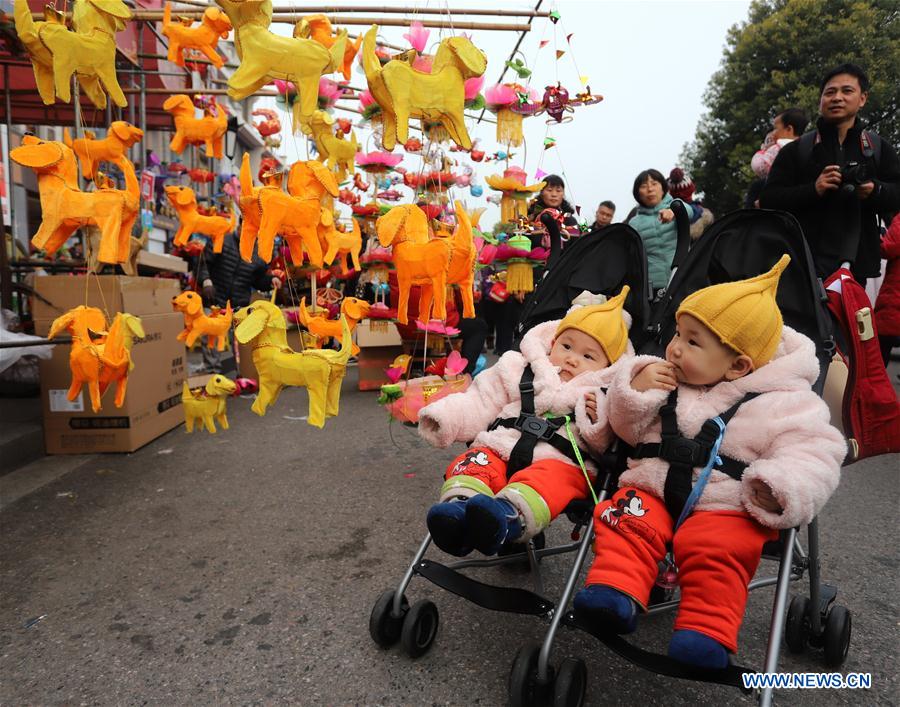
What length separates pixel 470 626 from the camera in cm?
202

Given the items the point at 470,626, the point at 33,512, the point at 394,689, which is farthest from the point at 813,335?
the point at 33,512

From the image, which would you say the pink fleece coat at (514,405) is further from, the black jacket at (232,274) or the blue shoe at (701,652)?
the black jacket at (232,274)

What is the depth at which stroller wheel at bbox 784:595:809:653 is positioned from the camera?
6.27ft

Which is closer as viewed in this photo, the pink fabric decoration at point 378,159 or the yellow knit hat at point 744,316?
the yellow knit hat at point 744,316

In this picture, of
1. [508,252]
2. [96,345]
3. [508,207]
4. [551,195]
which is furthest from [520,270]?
[96,345]

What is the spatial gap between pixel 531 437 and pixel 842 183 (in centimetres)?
179

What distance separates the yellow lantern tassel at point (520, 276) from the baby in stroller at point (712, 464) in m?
2.19

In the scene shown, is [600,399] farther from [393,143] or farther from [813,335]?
[393,143]

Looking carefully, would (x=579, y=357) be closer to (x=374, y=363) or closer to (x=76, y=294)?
(x=76, y=294)

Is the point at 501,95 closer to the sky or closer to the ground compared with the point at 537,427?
closer to the sky

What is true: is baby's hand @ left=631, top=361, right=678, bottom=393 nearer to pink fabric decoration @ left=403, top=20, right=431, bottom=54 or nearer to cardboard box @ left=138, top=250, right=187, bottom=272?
pink fabric decoration @ left=403, top=20, right=431, bottom=54

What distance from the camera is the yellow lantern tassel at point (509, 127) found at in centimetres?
350

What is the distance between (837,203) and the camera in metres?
2.51

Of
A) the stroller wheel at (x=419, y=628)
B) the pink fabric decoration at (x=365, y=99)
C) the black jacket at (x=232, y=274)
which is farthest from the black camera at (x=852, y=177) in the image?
the black jacket at (x=232, y=274)
